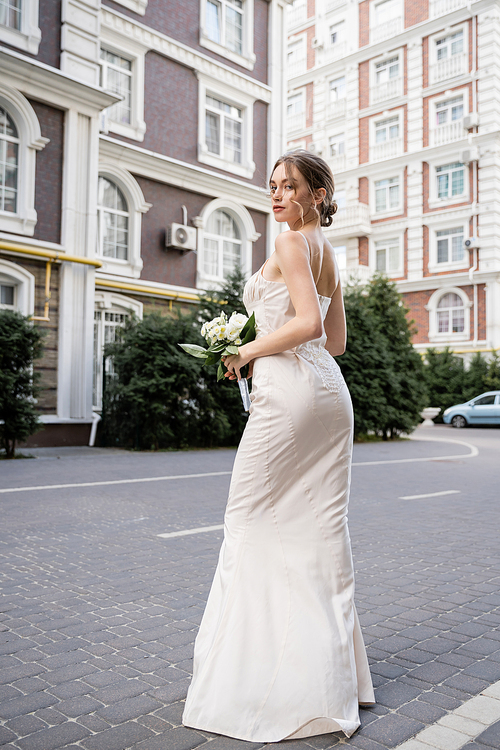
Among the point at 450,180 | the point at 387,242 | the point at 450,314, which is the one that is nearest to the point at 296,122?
the point at 387,242

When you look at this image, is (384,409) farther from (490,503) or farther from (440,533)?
(440,533)

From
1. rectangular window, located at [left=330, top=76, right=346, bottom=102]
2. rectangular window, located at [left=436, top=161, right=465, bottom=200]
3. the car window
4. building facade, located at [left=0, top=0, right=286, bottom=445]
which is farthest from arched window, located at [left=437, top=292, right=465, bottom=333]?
building facade, located at [left=0, top=0, right=286, bottom=445]

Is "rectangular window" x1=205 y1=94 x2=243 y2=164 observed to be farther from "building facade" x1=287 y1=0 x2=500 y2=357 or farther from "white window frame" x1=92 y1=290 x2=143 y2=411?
"building facade" x1=287 y1=0 x2=500 y2=357

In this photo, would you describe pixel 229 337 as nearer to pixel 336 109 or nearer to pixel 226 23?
pixel 226 23

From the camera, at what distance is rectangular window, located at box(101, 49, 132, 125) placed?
63.9ft

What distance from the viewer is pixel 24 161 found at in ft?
52.7

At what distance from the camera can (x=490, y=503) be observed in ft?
28.1

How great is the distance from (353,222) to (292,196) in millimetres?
35982

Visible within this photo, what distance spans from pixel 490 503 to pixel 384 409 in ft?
36.6

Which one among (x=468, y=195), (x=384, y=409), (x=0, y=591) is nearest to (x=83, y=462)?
(x=0, y=591)

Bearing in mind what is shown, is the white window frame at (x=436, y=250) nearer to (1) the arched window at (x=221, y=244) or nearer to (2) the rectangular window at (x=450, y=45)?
(2) the rectangular window at (x=450, y=45)

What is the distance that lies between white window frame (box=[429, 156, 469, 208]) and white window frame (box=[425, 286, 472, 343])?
4436 mm

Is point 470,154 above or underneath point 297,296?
above

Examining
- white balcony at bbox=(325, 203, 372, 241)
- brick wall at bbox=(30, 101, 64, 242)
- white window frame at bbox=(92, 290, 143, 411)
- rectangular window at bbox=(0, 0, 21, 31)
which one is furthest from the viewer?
white balcony at bbox=(325, 203, 372, 241)
